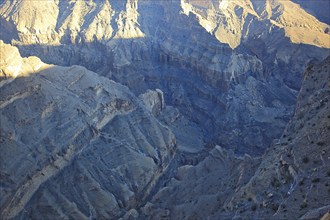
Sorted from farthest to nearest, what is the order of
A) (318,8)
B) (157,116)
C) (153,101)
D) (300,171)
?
(318,8) → (157,116) → (153,101) → (300,171)

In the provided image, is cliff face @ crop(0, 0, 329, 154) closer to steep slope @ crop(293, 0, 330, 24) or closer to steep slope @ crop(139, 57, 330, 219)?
steep slope @ crop(293, 0, 330, 24)

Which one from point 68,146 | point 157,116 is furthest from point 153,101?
point 68,146

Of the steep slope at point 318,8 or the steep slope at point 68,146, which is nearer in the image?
the steep slope at point 68,146

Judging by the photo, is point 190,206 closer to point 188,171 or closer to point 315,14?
point 188,171

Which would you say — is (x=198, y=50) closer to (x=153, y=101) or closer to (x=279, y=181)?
(x=153, y=101)

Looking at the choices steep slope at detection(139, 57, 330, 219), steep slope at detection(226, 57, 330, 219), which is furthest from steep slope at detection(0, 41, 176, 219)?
steep slope at detection(226, 57, 330, 219)

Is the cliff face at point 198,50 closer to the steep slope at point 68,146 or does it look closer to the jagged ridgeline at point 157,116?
the jagged ridgeline at point 157,116

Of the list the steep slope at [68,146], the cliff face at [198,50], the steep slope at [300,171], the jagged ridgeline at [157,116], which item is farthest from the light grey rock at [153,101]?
the steep slope at [300,171]
